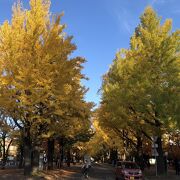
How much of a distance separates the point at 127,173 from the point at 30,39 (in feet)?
35.5

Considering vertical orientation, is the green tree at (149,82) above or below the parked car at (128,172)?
above

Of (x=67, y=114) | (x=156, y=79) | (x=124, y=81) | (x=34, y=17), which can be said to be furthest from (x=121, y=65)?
(x=34, y=17)

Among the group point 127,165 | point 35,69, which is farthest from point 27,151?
point 127,165

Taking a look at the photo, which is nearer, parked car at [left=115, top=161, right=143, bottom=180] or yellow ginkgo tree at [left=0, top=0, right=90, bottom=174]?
yellow ginkgo tree at [left=0, top=0, right=90, bottom=174]

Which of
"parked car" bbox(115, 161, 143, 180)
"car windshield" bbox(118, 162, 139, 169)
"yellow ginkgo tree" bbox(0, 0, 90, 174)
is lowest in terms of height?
"parked car" bbox(115, 161, 143, 180)

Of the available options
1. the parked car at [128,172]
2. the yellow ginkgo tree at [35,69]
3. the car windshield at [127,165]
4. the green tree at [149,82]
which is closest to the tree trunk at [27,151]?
the yellow ginkgo tree at [35,69]

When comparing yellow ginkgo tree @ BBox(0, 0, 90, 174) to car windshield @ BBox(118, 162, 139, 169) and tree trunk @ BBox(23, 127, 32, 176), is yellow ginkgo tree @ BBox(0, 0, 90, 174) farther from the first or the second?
car windshield @ BBox(118, 162, 139, 169)

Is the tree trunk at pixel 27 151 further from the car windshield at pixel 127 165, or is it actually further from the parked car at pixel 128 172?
the car windshield at pixel 127 165

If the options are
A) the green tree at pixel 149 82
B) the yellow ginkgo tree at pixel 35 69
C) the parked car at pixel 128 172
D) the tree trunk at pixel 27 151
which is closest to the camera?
the yellow ginkgo tree at pixel 35 69

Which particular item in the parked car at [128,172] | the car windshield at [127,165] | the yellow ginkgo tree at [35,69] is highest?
the yellow ginkgo tree at [35,69]

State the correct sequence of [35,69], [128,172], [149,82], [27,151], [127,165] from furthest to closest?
[127,165]
[149,82]
[128,172]
[27,151]
[35,69]

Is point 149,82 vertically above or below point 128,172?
above

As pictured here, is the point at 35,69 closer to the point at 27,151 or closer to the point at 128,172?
the point at 27,151

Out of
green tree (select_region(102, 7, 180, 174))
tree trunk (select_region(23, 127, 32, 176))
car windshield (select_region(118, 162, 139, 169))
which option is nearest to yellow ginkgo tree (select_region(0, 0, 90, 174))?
tree trunk (select_region(23, 127, 32, 176))
